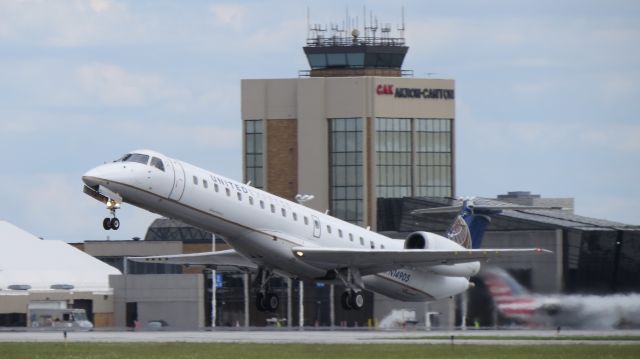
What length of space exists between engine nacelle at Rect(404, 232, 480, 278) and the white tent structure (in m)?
28.7

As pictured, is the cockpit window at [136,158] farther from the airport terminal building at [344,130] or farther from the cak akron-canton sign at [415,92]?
the cak akron-canton sign at [415,92]

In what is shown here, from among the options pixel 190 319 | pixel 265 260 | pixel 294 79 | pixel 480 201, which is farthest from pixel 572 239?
pixel 294 79

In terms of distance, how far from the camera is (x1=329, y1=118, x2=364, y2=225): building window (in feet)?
346

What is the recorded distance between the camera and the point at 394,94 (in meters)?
106

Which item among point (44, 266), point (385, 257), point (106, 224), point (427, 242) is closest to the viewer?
point (106, 224)

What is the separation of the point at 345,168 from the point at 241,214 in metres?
50.0

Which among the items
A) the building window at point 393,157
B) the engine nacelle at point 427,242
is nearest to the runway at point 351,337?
the engine nacelle at point 427,242

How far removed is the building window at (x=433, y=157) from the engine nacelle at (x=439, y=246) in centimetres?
4107

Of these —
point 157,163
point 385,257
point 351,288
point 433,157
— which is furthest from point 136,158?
point 433,157

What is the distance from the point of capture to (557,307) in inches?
2717

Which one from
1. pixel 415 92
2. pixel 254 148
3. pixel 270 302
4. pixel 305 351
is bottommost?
pixel 305 351

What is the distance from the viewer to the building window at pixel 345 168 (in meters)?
106

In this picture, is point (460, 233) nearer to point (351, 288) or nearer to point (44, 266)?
point (351, 288)

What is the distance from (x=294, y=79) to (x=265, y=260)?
48.3 metres
